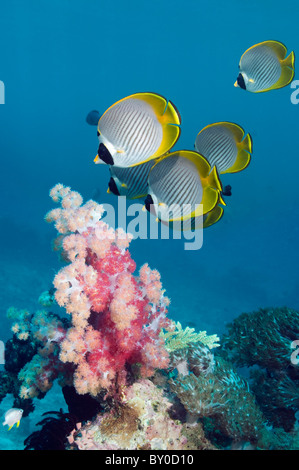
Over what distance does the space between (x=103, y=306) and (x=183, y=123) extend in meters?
73.3

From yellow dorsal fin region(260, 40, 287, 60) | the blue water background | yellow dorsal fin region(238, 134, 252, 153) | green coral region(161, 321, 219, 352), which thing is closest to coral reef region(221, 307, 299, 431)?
green coral region(161, 321, 219, 352)

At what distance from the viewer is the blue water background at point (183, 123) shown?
21312mm

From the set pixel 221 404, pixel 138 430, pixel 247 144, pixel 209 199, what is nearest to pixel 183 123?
pixel 247 144

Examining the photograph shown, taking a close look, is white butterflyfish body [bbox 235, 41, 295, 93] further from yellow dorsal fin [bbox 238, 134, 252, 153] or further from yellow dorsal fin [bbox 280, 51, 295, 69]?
yellow dorsal fin [bbox 238, 134, 252, 153]

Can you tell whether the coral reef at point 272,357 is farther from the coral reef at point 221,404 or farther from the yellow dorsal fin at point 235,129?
the yellow dorsal fin at point 235,129

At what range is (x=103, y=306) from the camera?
2.79 meters

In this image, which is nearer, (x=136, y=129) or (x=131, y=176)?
(x=136, y=129)

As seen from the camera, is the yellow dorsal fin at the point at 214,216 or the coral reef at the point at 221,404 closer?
the yellow dorsal fin at the point at 214,216

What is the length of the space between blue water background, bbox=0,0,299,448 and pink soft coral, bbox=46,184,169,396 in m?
3.91

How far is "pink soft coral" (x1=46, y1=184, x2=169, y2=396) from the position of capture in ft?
8.68

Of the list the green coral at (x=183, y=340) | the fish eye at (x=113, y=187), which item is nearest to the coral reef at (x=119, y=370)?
the green coral at (x=183, y=340)

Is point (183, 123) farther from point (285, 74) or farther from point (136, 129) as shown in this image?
point (136, 129)

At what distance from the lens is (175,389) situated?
277 centimetres

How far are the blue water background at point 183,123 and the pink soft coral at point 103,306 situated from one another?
3908mm
